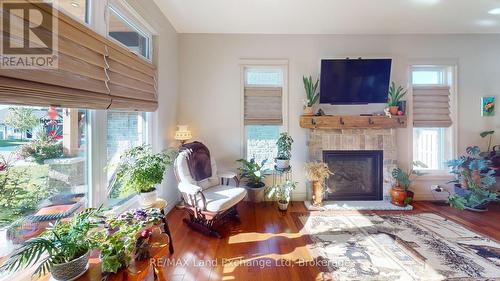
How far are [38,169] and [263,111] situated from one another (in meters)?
2.81

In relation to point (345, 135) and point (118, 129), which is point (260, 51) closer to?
point (345, 135)

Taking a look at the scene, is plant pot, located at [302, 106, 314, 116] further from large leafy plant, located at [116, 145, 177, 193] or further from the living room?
large leafy plant, located at [116, 145, 177, 193]

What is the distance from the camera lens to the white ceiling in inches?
103

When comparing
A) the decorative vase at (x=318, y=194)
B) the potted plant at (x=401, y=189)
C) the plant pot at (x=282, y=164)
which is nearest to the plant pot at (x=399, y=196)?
the potted plant at (x=401, y=189)

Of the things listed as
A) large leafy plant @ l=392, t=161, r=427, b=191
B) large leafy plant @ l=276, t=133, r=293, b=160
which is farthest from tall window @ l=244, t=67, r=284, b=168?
large leafy plant @ l=392, t=161, r=427, b=191

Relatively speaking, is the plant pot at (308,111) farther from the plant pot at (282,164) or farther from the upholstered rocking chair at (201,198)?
the upholstered rocking chair at (201,198)

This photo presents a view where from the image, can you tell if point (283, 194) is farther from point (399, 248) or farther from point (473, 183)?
point (473, 183)

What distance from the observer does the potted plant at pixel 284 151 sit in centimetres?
322

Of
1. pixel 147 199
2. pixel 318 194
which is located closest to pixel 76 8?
pixel 147 199

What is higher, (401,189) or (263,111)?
(263,111)

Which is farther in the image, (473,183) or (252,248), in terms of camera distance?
(473,183)

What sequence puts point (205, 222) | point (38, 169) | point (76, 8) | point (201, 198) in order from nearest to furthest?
point (38, 169) < point (76, 8) < point (201, 198) < point (205, 222)

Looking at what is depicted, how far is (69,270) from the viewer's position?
104cm

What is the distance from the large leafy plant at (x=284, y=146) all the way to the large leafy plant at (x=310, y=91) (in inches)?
25.9
